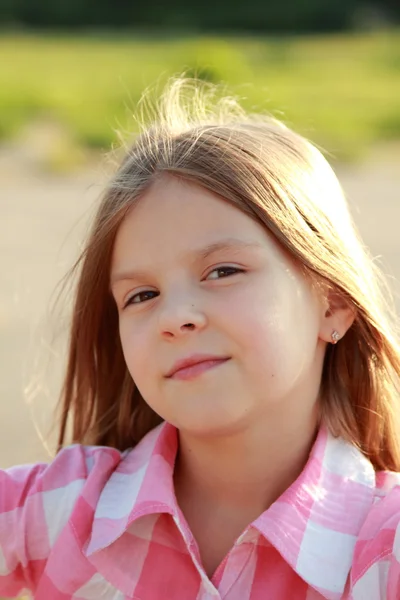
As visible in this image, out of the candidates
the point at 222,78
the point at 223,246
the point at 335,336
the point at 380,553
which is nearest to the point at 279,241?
the point at 223,246

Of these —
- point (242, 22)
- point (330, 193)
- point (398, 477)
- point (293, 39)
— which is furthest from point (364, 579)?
point (242, 22)

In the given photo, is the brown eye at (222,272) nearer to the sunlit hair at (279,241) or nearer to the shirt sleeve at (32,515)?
the sunlit hair at (279,241)

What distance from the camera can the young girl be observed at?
1.66 metres

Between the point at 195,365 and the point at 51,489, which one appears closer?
the point at 195,365

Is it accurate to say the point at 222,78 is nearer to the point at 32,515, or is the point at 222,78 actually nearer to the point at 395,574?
the point at 32,515

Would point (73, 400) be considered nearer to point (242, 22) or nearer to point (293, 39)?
point (293, 39)

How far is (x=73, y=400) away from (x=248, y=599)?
59 cm

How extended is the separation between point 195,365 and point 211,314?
0.25 feet

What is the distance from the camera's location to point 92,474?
1.87 metres

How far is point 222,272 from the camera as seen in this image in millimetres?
1699

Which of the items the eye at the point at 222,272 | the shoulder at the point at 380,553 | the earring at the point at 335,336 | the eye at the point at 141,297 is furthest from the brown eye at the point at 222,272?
the shoulder at the point at 380,553

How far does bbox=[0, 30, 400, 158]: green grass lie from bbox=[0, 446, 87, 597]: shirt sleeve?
3154mm

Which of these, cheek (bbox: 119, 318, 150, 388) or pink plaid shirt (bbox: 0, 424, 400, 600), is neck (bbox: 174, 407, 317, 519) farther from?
cheek (bbox: 119, 318, 150, 388)

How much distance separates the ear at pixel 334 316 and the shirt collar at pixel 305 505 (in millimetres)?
146
